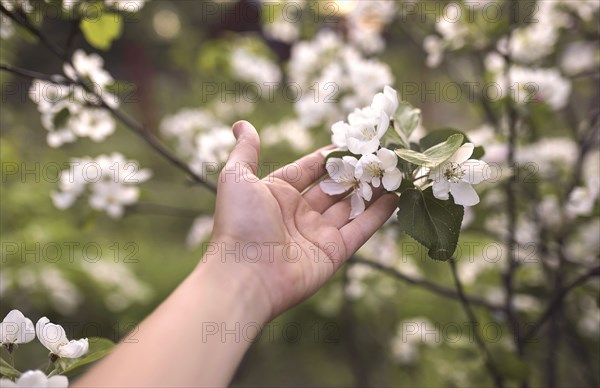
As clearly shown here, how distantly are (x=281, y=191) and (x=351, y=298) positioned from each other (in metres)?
1.33

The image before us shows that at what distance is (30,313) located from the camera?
296 cm

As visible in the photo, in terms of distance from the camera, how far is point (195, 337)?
84cm

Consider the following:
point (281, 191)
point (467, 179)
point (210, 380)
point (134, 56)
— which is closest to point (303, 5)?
point (281, 191)

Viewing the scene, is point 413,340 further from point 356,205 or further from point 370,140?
point 370,140

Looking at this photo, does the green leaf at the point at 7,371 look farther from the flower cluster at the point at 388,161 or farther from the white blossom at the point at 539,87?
the white blossom at the point at 539,87

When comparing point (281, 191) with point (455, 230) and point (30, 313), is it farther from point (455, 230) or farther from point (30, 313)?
point (30, 313)

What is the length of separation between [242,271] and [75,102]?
0.77 m

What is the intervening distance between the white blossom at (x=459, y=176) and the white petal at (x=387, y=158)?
7 centimetres

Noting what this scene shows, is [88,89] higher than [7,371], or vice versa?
[88,89]

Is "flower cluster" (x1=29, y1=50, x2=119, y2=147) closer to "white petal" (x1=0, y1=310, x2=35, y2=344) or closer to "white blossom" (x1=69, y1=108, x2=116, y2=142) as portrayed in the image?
"white blossom" (x1=69, y1=108, x2=116, y2=142)

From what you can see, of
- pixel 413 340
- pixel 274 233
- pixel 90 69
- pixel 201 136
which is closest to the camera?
pixel 274 233

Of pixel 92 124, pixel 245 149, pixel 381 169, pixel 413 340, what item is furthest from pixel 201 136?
pixel 413 340

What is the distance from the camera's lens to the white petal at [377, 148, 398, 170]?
88 centimetres

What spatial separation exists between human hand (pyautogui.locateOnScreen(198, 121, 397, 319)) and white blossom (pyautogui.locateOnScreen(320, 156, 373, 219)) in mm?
24
